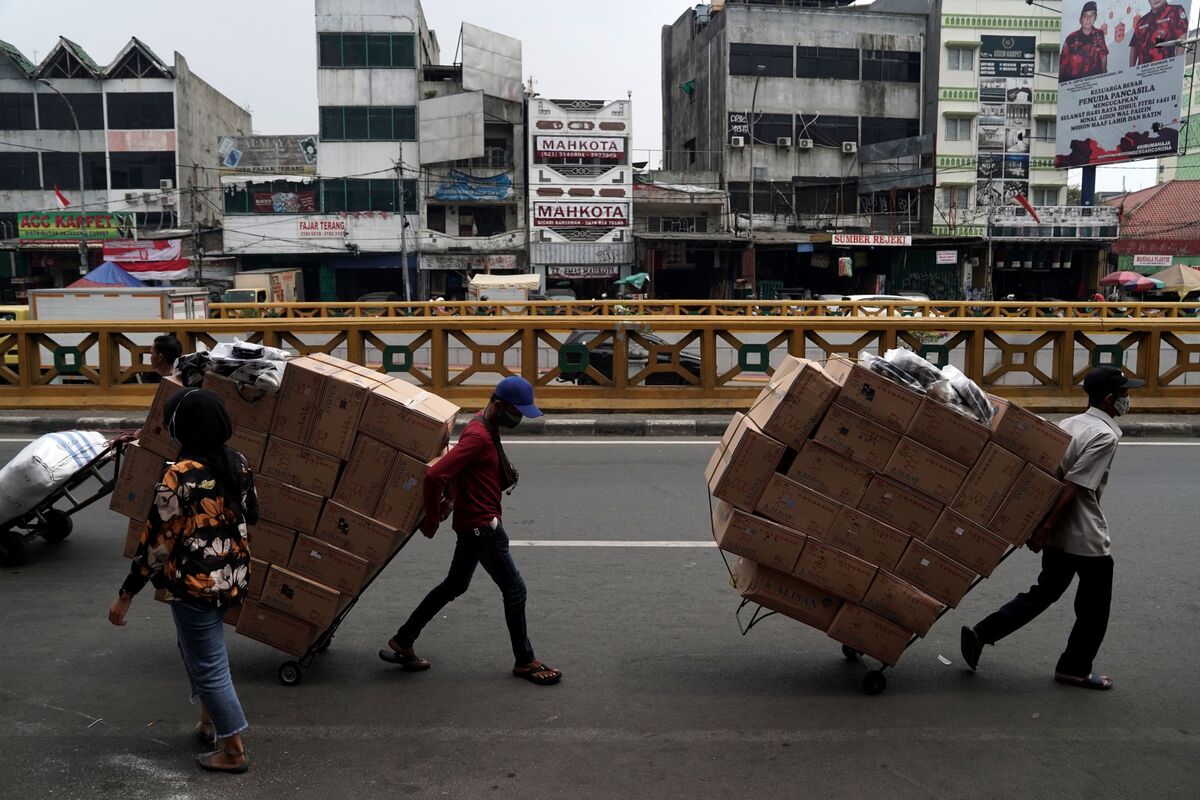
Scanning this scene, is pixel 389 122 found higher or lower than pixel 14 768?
higher

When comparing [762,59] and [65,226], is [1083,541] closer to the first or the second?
[762,59]

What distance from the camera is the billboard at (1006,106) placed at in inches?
1978

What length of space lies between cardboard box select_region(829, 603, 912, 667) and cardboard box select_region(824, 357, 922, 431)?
2.89ft

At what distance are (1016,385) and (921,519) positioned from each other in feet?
28.7

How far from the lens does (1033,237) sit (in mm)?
45812

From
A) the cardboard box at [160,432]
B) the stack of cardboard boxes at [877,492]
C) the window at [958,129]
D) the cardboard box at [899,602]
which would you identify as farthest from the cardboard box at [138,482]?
the window at [958,129]

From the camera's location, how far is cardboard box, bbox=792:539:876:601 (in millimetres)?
4871

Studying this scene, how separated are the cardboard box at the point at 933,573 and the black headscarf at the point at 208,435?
2849 millimetres

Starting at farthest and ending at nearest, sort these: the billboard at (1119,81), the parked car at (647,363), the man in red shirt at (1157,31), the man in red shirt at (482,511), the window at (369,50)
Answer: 1. the window at (369,50)
2. the billboard at (1119,81)
3. the man in red shirt at (1157,31)
4. the parked car at (647,363)
5. the man in red shirt at (482,511)

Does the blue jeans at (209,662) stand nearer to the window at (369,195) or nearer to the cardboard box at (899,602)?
the cardboard box at (899,602)

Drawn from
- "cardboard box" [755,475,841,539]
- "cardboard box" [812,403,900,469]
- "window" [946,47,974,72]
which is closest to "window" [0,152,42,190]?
"window" [946,47,974,72]

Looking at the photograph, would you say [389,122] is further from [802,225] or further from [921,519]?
[921,519]

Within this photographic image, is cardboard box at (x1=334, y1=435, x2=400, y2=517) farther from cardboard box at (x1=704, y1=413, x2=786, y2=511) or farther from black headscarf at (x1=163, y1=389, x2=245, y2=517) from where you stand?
cardboard box at (x1=704, y1=413, x2=786, y2=511)

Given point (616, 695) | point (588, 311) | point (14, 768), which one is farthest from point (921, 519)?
point (588, 311)
